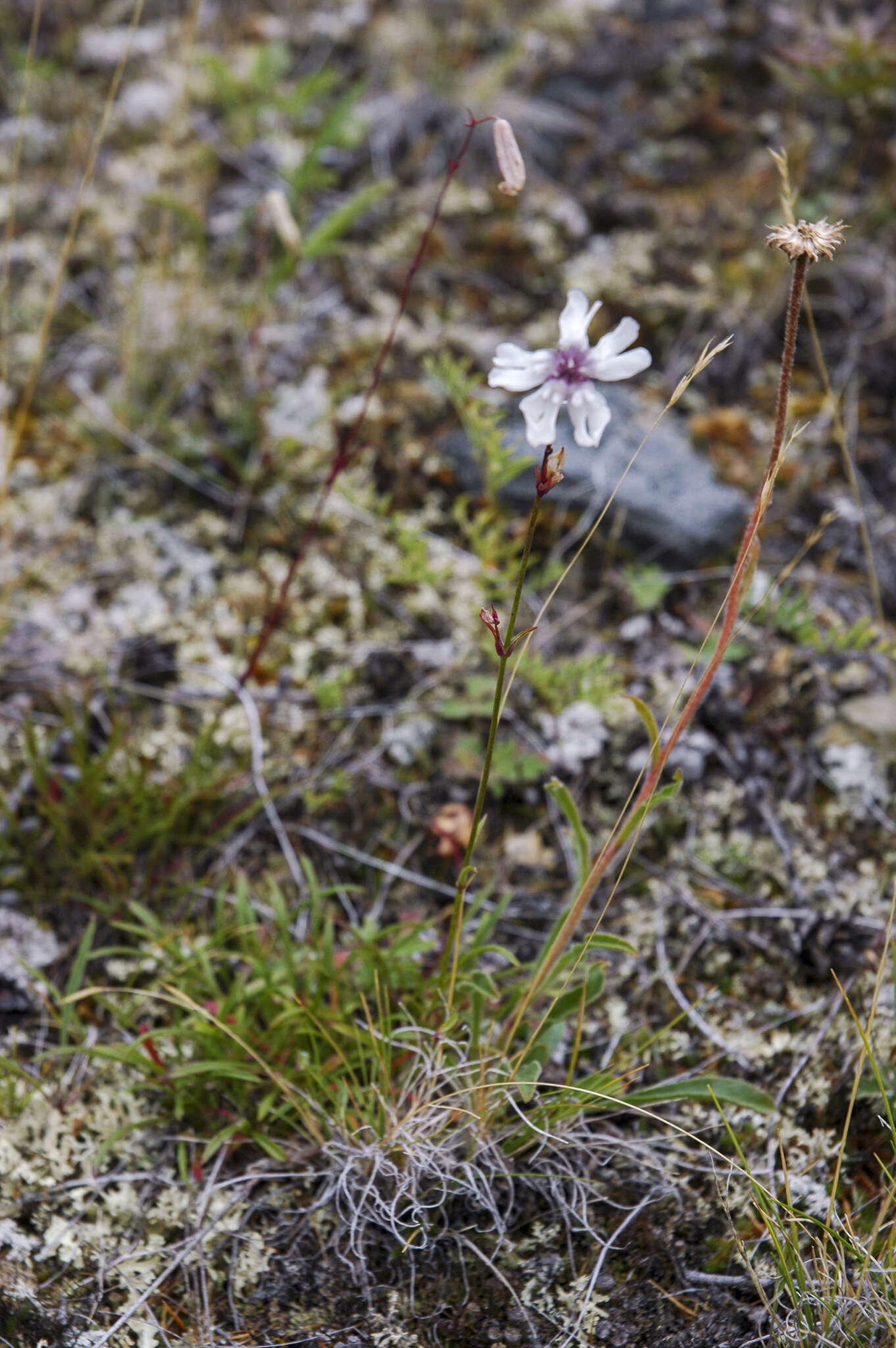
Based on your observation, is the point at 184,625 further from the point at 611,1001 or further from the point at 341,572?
the point at 611,1001

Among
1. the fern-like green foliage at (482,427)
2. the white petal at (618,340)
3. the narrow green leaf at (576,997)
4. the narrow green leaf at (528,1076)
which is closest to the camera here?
the white petal at (618,340)

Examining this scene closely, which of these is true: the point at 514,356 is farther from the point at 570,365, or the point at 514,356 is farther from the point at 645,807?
the point at 645,807

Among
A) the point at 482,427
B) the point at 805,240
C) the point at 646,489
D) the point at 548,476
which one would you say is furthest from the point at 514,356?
the point at 646,489

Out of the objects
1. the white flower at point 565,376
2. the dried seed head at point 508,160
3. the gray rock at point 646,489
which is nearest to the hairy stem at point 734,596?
Answer: the white flower at point 565,376

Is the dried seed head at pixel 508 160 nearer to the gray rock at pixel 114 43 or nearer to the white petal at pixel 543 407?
the white petal at pixel 543 407

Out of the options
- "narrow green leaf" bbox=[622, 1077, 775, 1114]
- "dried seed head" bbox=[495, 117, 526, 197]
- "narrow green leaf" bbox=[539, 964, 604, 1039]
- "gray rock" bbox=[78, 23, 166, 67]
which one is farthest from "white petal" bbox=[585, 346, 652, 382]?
"gray rock" bbox=[78, 23, 166, 67]

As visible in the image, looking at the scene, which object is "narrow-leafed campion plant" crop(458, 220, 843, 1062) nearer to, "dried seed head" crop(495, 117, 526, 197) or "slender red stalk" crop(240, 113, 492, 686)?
"dried seed head" crop(495, 117, 526, 197)
